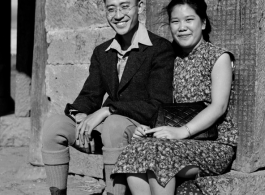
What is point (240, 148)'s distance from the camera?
3.71 m

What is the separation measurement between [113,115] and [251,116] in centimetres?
95

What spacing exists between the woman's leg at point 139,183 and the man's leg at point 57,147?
569mm

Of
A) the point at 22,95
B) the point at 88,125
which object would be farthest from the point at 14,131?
the point at 88,125

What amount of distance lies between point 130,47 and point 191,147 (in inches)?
35.3

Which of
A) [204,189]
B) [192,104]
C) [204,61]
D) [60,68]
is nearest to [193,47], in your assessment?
[204,61]

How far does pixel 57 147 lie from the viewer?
3.54m

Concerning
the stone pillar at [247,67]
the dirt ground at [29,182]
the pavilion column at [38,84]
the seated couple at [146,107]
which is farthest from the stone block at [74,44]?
the stone pillar at [247,67]

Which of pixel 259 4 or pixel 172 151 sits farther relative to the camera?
pixel 259 4

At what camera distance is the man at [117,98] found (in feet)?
11.1

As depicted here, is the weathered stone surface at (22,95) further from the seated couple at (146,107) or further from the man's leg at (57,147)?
the man's leg at (57,147)

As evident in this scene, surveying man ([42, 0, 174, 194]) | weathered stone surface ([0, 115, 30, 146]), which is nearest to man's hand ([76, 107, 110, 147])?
man ([42, 0, 174, 194])

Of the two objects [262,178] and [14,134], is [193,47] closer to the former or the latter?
[262,178]

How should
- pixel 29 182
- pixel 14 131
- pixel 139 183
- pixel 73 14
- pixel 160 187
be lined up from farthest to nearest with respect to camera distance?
pixel 14 131, pixel 29 182, pixel 73 14, pixel 139 183, pixel 160 187

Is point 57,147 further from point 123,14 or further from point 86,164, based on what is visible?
point 86,164
